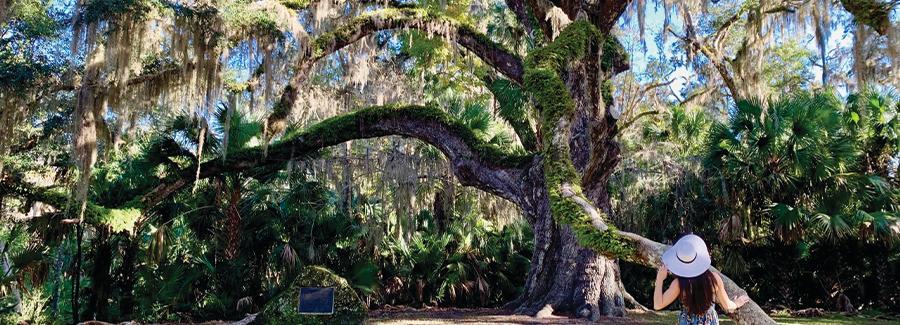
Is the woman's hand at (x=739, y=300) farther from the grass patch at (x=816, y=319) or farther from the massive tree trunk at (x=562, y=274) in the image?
the grass patch at (x=816, y=319)

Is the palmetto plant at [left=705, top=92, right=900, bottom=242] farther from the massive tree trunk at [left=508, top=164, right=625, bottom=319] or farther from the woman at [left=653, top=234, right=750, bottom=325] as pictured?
the woman at [left=653, top=234, right=750, bottom=325]

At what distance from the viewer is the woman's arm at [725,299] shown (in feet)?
11.7

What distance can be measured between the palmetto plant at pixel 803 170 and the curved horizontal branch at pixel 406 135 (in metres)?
3.99

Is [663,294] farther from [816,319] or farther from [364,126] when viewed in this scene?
[816,319]

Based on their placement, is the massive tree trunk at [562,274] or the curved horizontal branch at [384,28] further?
the curved horizontal branch at [384,28]

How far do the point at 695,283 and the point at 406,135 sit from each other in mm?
7186

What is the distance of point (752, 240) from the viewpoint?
12.2m

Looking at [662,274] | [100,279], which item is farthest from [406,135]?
[662,274]

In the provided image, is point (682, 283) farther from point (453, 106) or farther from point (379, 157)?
point (453, 106)

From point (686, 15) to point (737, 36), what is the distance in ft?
23.5

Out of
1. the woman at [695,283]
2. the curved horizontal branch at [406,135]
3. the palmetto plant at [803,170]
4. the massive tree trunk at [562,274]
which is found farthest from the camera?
the palmetto plant at [803,170]

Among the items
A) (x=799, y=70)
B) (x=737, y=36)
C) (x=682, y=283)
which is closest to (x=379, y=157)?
(x=682, y=283)

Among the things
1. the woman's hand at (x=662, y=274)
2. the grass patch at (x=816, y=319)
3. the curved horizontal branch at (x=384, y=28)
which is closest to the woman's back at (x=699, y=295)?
the woman's hand at (x=662, y=274)

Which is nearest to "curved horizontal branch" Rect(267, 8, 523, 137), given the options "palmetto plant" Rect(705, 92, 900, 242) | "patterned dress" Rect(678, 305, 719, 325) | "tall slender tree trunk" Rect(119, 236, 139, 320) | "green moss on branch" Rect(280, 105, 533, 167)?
"green moss on branch" Rect(280, 105, 533, 167)
